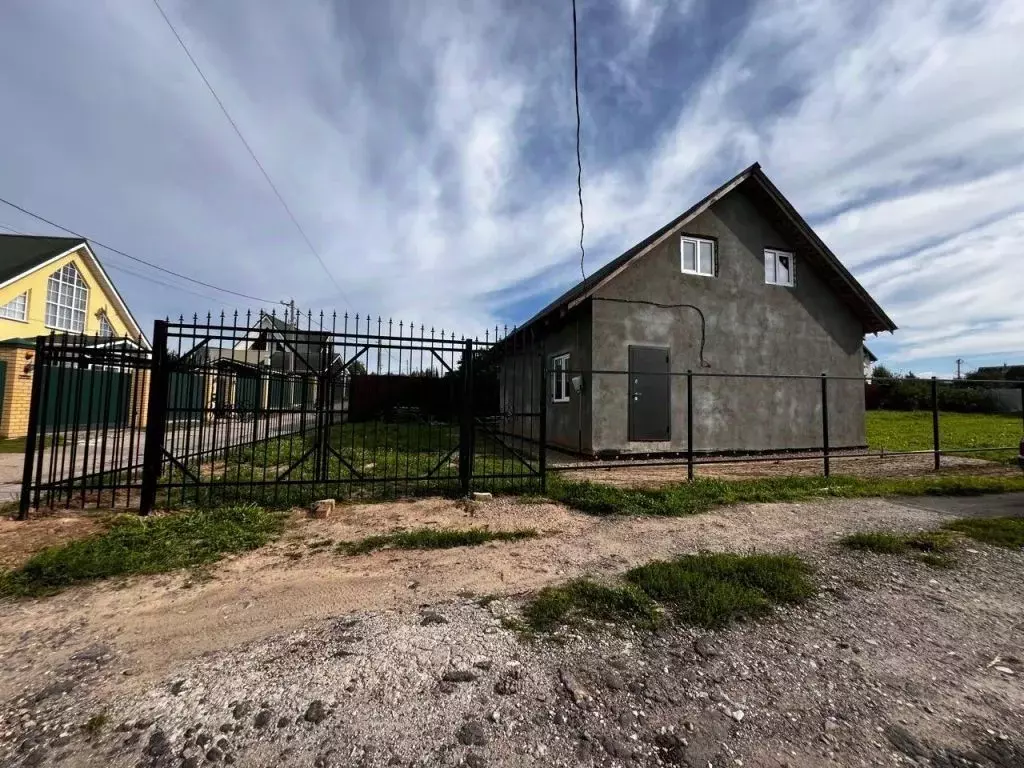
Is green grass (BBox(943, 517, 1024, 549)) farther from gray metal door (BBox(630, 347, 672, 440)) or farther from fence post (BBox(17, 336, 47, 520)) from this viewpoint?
fence post (BBox(17, 336, 47, 520))

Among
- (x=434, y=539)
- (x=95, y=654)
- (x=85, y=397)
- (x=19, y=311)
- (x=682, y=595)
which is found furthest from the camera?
(x=19, y=311)

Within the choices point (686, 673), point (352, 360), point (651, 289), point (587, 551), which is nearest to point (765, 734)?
point (686, 673)

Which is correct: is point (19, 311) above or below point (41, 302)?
below

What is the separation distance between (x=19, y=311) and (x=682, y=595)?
24.2m

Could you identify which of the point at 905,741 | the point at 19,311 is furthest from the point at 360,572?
Answer: the point at 19,311

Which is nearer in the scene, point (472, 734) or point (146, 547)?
point (472, 734)

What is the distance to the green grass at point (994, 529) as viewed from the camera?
4.64 metres

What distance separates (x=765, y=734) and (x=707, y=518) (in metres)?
3.77

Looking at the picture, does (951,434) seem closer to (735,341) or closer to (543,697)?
(735,341)

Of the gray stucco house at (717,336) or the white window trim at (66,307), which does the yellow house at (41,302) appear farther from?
the gray stucco house at (717,336)

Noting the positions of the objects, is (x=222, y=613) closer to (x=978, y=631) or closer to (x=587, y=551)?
(x=587, y=551)

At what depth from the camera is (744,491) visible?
22.6ft

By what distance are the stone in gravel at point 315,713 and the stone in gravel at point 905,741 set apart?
2.50 meters

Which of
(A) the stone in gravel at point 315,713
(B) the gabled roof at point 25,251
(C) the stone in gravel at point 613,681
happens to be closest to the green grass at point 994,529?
(C) the stone in gravel at point 613,681
